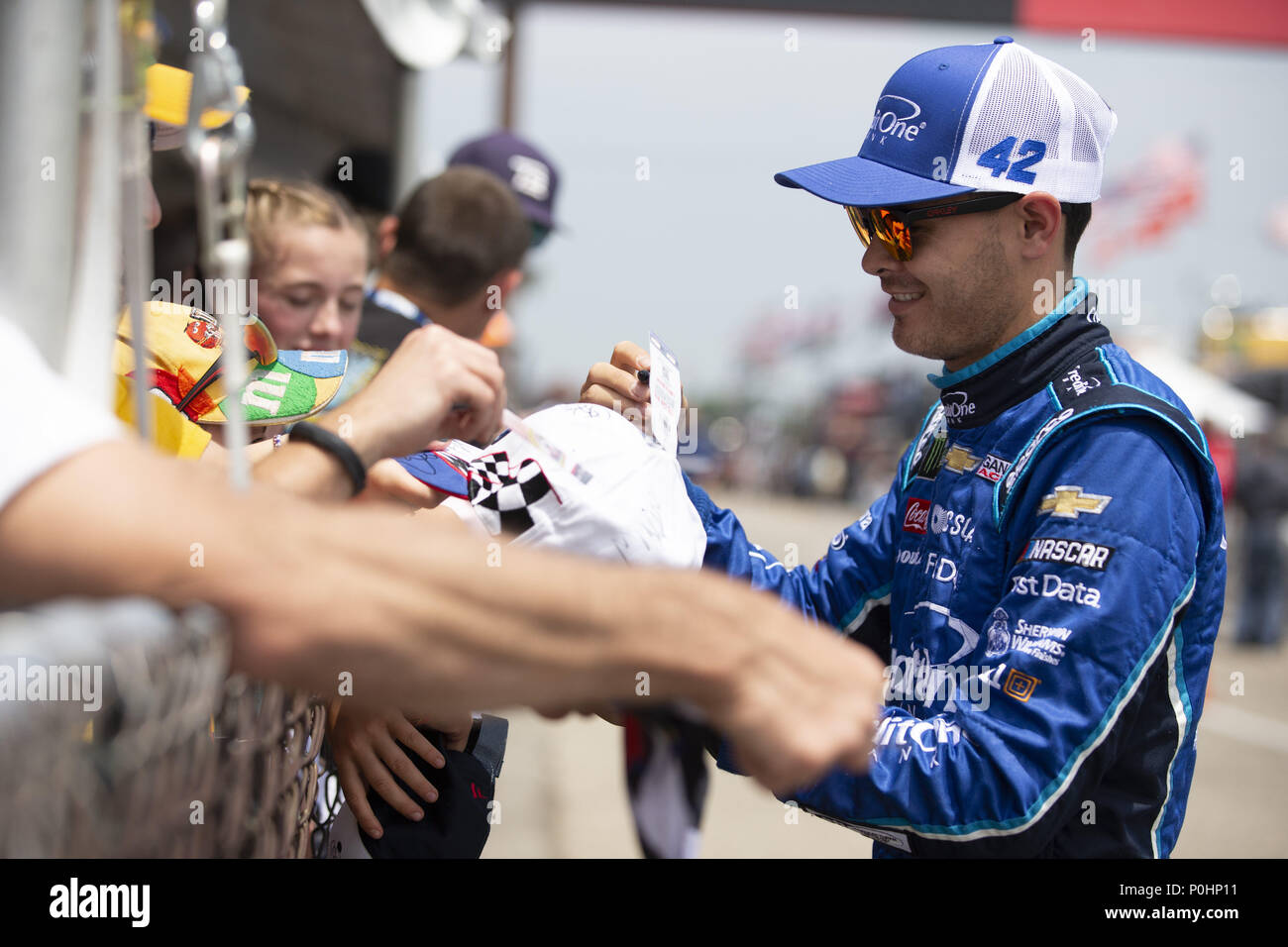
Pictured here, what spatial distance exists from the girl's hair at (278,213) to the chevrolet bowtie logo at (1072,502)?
6.38 feet

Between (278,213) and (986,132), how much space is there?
1756mm

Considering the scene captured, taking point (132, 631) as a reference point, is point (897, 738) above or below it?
below

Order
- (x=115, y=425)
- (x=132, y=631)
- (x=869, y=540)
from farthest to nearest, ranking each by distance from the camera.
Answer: (x=869, y=540) < (x=115, y=425) < (x=132, y=631)

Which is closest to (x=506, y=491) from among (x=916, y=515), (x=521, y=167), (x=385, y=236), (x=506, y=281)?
(x=916, y=515)

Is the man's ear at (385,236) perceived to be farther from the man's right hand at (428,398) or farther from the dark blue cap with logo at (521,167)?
the man's right hand at (428,398)

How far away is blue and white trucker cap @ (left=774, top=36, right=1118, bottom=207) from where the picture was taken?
183 centimetres

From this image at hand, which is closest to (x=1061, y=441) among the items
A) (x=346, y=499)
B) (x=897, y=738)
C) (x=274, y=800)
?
(x=897, y=738)

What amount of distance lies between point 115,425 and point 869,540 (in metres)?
1.51

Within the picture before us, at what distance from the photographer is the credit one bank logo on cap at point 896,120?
1902 mm

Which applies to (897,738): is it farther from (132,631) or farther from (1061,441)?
(132,631)

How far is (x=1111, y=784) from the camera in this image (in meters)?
1.70

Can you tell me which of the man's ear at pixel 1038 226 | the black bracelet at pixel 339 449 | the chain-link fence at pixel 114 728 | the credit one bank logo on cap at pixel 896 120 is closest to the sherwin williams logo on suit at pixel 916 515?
the man's ear at pixel 1038 226
